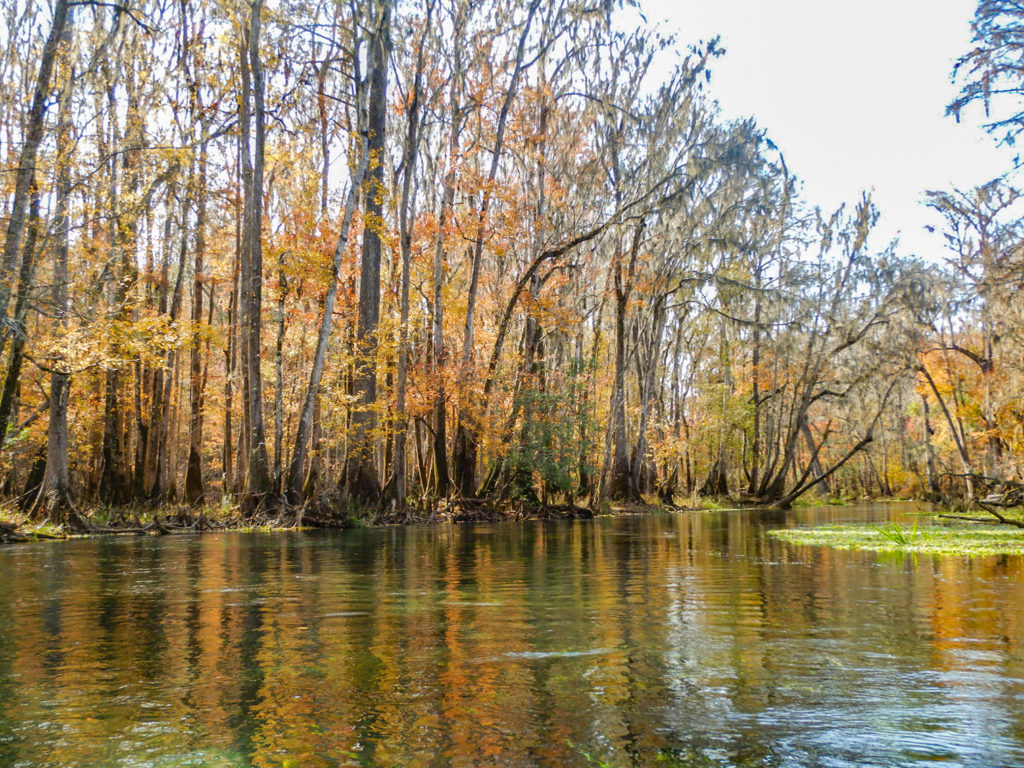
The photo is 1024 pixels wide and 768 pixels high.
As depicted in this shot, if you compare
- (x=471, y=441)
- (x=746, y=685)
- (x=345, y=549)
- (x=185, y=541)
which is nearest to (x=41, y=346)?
(x=185, y=541)

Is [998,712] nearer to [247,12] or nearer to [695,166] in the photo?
[247,12]

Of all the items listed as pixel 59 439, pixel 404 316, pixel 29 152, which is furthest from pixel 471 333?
pixel 29 152

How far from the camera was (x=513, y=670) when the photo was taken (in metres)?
3.50

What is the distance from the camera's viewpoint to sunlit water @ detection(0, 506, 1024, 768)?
2.45 meters

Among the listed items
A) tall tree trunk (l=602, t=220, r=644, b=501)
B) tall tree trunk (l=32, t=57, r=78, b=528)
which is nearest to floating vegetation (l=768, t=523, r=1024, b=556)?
tall tree trunk (l=32, t=57, r=78, b=528)

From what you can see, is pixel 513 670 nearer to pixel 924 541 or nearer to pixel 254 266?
pixel 924 541

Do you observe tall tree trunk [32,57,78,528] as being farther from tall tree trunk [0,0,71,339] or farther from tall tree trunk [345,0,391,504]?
tall tree trunk [345,0,391,504]

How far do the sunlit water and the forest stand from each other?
31.0ft

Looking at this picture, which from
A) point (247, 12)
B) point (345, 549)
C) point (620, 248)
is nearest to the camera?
point (345, 549)

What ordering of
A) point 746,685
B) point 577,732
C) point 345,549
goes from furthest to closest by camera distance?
point 345,549 < point 746,685 < point 577,732

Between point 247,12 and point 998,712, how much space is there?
62.3 feet

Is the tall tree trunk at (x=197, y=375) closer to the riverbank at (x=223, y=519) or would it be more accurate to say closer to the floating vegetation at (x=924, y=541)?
the riverbank at (x=223, y=519)

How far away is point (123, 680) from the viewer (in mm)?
3342

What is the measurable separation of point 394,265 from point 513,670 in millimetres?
24960
